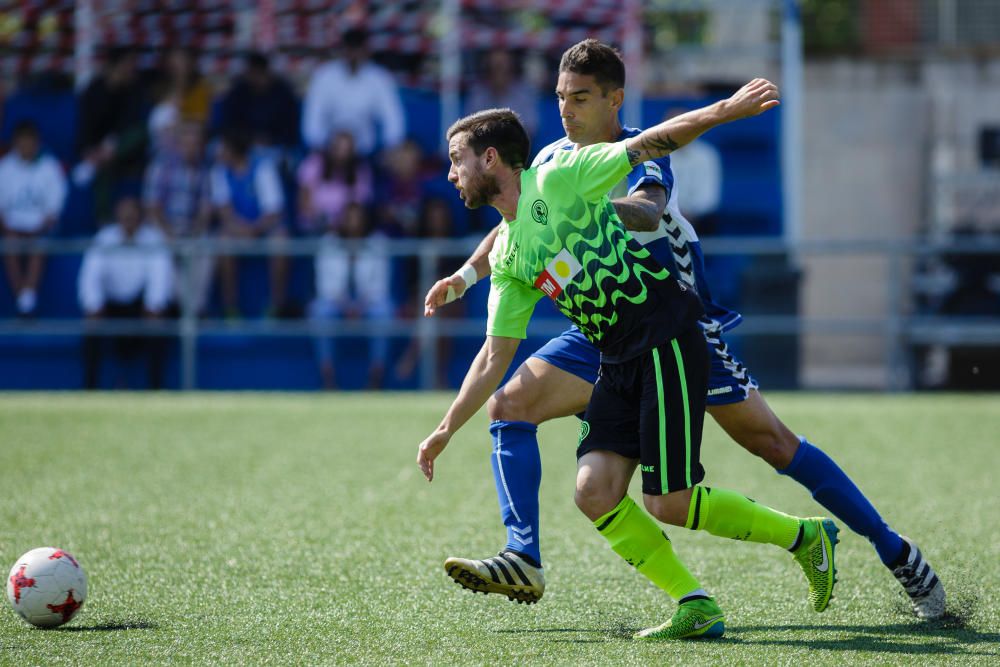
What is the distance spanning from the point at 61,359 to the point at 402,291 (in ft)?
11.5

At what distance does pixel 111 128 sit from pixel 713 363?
1126 centimetres

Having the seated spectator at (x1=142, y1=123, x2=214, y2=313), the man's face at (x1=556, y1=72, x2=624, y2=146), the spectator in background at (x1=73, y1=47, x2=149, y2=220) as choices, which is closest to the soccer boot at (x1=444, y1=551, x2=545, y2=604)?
the man's face at (x1=556, y1=72, x2=624, y2=146)

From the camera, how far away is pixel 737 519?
167 inches

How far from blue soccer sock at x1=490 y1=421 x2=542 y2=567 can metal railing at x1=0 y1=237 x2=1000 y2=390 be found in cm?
793

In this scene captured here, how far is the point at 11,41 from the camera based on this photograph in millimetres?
15617

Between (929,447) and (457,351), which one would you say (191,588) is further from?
(457,351)

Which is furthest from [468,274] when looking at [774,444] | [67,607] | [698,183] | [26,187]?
[26,187]

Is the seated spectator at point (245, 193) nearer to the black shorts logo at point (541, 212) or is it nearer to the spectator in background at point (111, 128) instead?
the spectator in background at point (111, 128)

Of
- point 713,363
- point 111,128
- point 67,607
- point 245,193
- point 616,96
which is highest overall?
point 111,128

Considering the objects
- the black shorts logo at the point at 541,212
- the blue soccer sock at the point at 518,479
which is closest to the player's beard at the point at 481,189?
the black shorts logo at the point at 541,212

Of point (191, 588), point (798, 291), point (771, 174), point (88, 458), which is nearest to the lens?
point (191, 588)

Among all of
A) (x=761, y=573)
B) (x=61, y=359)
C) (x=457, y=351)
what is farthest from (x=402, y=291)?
(x=761, y=573)

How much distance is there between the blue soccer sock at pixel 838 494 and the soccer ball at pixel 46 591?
233 cm

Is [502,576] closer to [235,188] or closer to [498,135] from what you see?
[498,135]
